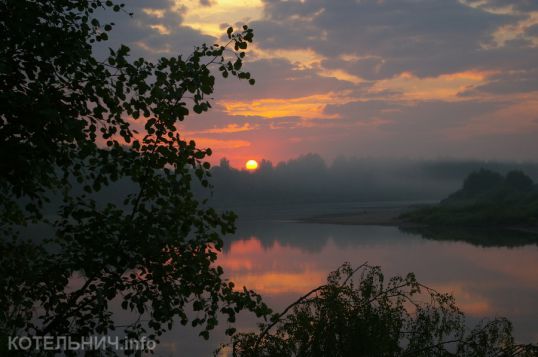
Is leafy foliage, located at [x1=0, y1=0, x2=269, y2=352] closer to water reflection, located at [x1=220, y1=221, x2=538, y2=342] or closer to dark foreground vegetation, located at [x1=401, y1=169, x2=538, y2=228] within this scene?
water reflection, located at [x1=220, y1=221, x2=538, y2=342]

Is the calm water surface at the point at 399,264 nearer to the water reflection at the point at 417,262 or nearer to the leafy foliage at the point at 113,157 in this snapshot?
the water reflection at the point at 417,262

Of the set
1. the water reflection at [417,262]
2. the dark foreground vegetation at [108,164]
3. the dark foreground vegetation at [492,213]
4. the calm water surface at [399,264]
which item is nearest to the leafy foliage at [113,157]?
the dark foreground vegetation at [108,164]

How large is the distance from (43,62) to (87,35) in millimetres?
636

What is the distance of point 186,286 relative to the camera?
555 cm

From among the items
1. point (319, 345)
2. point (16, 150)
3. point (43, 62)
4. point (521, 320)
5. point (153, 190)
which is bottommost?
point (521, 320)

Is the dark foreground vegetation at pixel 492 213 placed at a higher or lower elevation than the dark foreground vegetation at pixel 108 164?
lower

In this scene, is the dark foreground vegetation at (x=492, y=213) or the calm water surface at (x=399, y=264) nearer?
the calm water surface at (x=399, y=264)

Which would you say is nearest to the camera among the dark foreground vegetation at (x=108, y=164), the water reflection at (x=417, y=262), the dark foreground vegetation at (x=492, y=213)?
the dark foreground vegetation at (x=108, y=164)

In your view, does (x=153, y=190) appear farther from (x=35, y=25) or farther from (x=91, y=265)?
(x=35, y=25)

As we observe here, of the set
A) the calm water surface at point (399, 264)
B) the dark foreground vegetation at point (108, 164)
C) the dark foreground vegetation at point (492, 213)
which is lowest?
the calm water surface at point (399, 264)

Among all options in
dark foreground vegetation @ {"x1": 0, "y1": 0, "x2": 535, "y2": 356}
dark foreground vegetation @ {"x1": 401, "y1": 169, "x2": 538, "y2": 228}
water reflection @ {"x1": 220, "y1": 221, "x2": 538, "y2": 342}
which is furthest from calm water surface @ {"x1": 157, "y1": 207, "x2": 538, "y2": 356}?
dark foreground vegetation @ {"x1": 0, "y1": 0, "x2": 535, "y2": 356}

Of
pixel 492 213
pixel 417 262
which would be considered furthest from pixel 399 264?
pixel 492 213

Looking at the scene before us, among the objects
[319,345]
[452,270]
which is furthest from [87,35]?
[452,270]

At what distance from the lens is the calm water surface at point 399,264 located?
23094mm
